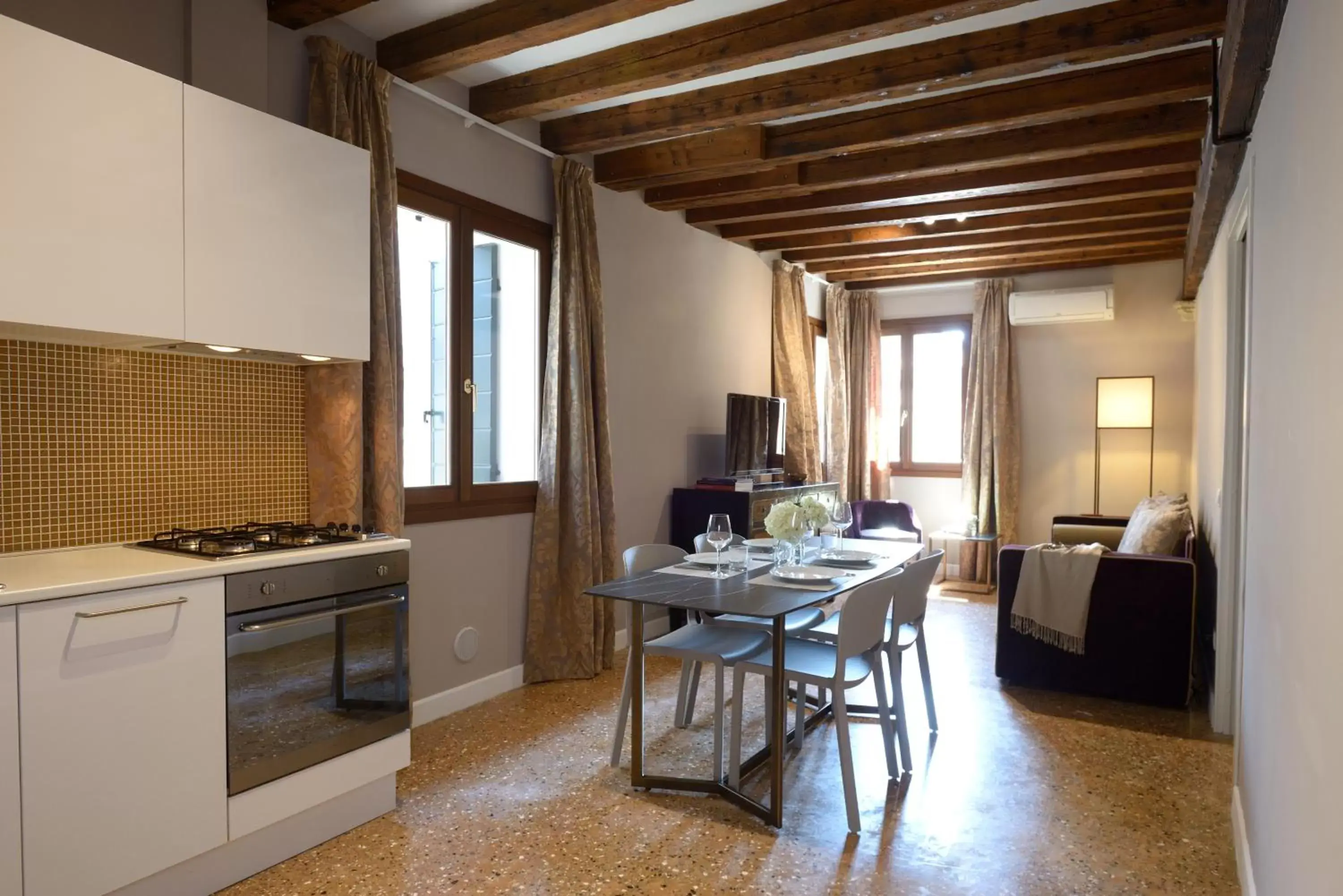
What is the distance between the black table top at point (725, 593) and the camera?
2.58 meters

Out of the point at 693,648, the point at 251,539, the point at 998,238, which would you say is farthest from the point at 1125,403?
the point at 251,539

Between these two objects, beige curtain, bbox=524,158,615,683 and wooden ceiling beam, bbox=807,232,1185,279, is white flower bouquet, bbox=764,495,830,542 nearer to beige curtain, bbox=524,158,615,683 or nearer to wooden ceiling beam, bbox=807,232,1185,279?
beige curtain, bbox=524,158,615,683

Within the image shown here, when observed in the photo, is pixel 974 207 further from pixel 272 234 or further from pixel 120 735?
pixel 120 735

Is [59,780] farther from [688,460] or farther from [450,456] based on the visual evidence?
[688,460]

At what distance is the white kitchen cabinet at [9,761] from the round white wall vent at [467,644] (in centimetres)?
196

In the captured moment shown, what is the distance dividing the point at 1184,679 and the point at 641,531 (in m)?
2.79

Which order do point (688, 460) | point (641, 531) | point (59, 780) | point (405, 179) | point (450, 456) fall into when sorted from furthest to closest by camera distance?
point (688, 460) → point (641, 531) → point (450, 456) → point (405, 179) → point (59, 780)

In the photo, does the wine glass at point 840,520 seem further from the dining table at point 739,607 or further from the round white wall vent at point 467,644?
the round white wall vent at point 467,644

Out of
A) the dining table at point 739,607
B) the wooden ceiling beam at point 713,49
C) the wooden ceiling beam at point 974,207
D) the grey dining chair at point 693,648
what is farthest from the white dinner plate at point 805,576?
the wooden ceiling beam at point 974,207

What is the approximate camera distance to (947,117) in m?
3.75

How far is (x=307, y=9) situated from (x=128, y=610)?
207 cm

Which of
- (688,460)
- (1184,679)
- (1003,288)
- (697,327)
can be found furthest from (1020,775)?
(1003,288)

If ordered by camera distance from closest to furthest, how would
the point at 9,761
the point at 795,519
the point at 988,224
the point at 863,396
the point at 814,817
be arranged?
the point at 9,761, the point at 814,817, the point at 795,519, the point at 988,224, the point at 863,396

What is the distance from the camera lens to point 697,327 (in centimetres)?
547
